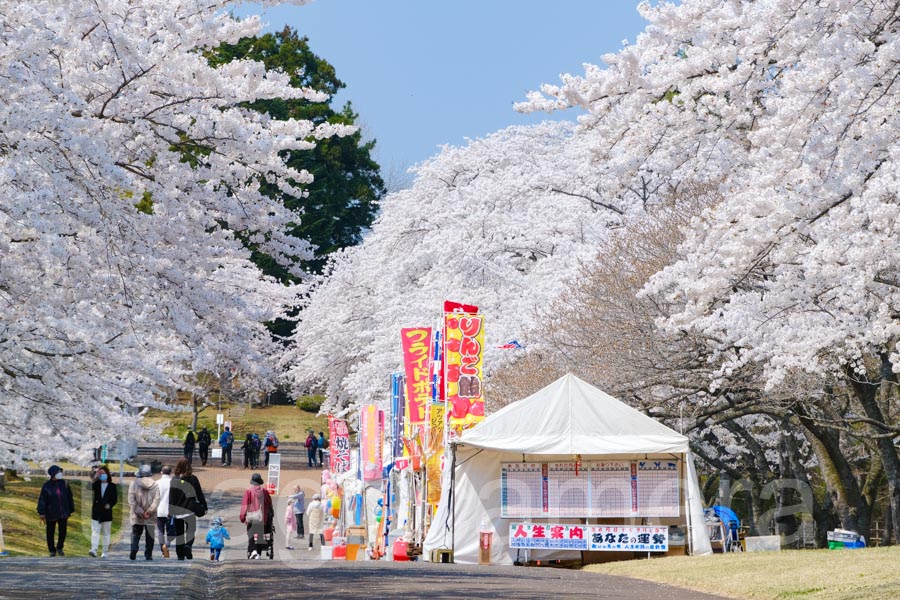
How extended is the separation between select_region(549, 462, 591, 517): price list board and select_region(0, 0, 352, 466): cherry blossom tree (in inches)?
260

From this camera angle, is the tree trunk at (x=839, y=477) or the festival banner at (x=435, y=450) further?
the tree trunk at (x=839, y=477)

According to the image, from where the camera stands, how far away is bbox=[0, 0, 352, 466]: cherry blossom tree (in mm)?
8695

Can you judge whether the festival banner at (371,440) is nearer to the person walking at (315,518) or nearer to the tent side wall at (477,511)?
the person walking at (315,518)

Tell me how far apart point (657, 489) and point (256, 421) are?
42.8 m

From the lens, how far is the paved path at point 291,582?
375 inches

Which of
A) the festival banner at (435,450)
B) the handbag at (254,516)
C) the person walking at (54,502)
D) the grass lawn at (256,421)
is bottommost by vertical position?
the handbag at (254,516)

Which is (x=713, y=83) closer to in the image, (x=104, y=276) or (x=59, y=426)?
(x=104, y=276)

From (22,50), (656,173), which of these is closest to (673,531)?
(22,50)

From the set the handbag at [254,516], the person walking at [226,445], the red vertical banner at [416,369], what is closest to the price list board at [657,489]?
the red vertical banner at [416,369]

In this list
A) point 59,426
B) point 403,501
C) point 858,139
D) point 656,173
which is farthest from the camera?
point 656,173

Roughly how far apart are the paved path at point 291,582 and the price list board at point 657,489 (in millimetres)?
2969

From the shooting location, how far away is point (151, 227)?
10672 millimetres

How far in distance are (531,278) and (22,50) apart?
24.4 m

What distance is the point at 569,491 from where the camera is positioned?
17438 mm
